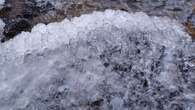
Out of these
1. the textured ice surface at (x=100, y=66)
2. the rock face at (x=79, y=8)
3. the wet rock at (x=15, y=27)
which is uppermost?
the rock face at (x=79, y=8)

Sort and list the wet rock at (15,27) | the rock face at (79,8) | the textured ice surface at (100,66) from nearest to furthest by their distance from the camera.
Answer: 1. the textured ice surface at (100,66)
2. the wet rock at (15,27)
3. the rock face at (79,8)

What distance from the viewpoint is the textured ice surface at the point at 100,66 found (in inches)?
94.7

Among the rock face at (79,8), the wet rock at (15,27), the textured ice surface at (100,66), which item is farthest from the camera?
the rock face at (79,8)

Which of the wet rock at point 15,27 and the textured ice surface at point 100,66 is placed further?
the wet rock at point 15,27

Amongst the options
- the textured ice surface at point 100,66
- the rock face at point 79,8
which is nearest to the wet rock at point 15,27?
the rock face at point 79,8

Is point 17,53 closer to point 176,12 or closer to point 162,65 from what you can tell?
point 162,65

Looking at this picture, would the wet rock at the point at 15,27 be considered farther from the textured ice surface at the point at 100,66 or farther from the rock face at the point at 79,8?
the textured ice surface at the point at 100,66

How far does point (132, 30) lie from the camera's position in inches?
109

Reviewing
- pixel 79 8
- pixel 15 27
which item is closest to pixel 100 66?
pixel 79 8

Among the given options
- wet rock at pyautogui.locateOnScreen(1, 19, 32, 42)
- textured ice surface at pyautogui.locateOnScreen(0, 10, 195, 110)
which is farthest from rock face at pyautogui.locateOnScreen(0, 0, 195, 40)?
textured ice surface at pyautogui.locateOnScreen(0, 10, 195, 110)

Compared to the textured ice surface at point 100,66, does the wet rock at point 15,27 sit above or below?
above

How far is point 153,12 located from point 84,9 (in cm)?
59

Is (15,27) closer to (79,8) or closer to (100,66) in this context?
(79,8)

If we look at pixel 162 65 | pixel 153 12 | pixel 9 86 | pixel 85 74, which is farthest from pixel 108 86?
pixel 153 12
